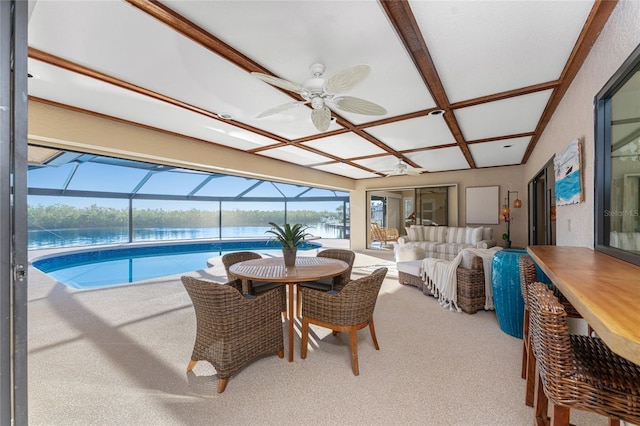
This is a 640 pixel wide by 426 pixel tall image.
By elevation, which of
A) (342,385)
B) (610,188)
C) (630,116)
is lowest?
(342,385)

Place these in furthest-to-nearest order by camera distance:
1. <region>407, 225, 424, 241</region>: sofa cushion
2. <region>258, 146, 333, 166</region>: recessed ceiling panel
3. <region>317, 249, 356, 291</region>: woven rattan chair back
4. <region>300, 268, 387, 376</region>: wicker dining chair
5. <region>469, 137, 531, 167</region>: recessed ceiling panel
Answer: <region>407, 225, 424, 241</region>: sofa cushion < <region>258, 146, 333, 166</region>: recessed ceiling panel < <region>469, 137, 531, 167</region>: recessed ceiling panel < <region>317, 249, 356, 291</region>: woven rattan chair back < <region>300, 268, 387, 376</region>: wicker dining chair

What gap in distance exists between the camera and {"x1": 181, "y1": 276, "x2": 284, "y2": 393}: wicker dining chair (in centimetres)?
184

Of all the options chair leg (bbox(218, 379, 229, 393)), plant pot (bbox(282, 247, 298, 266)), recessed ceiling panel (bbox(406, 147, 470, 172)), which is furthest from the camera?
recessed ceiling panel (bbox(406, 147, 470, 172))

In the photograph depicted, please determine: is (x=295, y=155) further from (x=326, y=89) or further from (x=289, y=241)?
(x=326, y=89)

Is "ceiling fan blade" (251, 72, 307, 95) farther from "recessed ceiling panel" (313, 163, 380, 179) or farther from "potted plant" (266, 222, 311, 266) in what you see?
"recessed ceiling panel" (313, 163, 380, 179)

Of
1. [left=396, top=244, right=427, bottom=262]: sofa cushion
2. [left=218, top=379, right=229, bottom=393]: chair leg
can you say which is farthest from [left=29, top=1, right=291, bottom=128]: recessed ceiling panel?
[left=396, top=244, right=427, bottom=262]: sofa cushion

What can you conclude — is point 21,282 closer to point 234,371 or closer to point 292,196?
point 234,371

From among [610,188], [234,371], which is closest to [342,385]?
[234,371]

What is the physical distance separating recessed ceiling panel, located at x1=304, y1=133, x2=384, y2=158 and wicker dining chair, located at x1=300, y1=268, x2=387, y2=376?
8.60ft

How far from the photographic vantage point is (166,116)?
3299mm

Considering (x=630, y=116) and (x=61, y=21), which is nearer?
(x=630, y=116)

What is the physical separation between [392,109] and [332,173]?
466cm

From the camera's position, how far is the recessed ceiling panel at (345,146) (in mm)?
4219

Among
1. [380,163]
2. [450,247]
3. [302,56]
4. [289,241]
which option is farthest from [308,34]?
[450,247]
